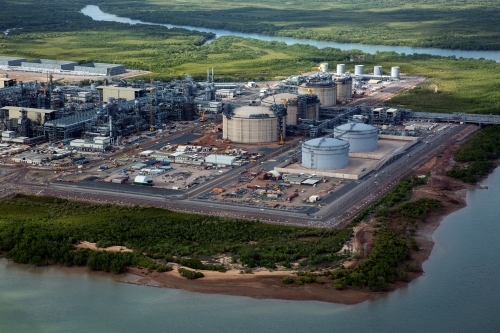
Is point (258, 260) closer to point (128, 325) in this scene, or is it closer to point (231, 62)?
point (128, 325)

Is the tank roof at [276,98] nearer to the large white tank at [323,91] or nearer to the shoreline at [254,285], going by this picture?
the large white tank at [323,91]

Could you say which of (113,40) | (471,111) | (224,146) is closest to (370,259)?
(224,146)

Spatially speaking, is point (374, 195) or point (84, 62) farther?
point (84, 62)

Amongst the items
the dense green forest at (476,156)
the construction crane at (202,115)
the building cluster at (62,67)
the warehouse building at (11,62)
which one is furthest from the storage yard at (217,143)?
the warehouse building at (11,62)

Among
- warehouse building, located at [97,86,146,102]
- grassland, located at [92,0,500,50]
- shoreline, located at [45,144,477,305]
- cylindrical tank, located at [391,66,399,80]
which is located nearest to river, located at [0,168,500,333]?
shoreline, located at [45,144,477,305]

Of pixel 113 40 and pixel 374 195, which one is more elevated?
pixel 113 40

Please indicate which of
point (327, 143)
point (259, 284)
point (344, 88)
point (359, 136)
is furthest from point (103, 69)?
point (259, 284)

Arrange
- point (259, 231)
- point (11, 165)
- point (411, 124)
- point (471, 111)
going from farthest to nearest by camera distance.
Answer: point (471, 111)
point (411, 124)
point (11, 165)
point (259, 231)

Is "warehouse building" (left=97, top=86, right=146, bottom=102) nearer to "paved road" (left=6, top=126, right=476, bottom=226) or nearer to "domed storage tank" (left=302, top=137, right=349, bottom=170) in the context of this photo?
"paved road" (left=6, top=126, right=476, bottom=226)

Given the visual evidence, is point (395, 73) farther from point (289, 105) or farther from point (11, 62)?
point (11, 62)

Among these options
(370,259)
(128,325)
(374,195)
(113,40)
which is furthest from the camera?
(113,40)
